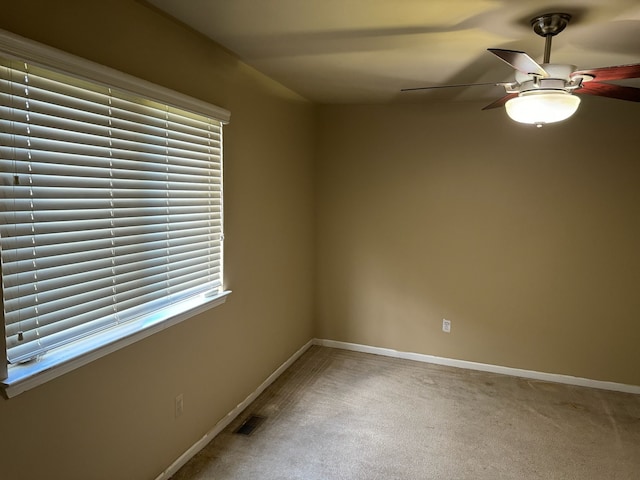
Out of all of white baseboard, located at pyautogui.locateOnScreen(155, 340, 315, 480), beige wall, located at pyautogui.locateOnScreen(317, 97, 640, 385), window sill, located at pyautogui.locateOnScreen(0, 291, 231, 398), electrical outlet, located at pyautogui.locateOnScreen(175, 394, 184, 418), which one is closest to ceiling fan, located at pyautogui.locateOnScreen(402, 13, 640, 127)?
beige wall, located at pyautogui.locateOnScreen(317, 97, 640, 385)

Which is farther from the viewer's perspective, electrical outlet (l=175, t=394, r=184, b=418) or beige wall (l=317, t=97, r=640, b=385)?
beige wall (l=317, t=97, r=640, b=385)

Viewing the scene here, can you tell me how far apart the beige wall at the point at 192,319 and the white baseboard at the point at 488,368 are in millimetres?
603

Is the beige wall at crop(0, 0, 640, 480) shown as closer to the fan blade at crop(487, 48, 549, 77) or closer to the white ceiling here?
the white ceiling

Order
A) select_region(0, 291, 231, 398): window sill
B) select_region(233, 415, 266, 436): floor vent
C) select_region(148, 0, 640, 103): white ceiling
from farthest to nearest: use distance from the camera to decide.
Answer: select_region(233, 415, 266, 436): floor vent, select_region(148, 0, 640, 103): white ceiling, select_region(0, 291, 231, 398): window sill

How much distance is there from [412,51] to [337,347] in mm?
2864

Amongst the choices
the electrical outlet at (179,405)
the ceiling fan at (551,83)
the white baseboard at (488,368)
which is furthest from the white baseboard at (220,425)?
the ceiling fan at (551,83)

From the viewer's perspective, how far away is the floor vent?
106 inches

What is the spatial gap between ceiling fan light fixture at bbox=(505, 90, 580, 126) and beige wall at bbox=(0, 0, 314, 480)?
Result: 5.44 ft

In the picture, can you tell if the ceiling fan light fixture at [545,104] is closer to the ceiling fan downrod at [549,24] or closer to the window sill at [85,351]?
the ceiling fan downrod at [549,24]

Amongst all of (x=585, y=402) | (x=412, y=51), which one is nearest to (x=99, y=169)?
(x=412, y=51)

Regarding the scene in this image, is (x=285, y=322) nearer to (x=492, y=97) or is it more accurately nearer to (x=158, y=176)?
(x=158, y=176)

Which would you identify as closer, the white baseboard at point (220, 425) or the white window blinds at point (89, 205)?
the white window blinds at point (89, 205)

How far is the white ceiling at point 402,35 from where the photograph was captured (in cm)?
180

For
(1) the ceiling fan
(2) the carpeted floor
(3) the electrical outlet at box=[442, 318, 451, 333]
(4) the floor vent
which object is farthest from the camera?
(3) the electrical outlet at box=[442, 318, 451, 333]
